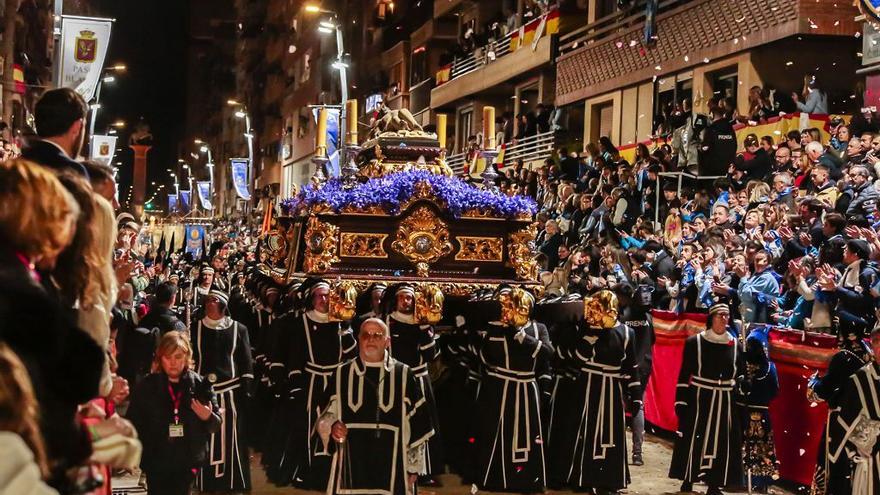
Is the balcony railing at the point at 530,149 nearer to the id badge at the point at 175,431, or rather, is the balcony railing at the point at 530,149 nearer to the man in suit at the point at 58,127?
the id badge at the point at 175,431

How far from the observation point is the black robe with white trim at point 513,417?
436 inches

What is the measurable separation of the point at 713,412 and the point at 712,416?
0.04m

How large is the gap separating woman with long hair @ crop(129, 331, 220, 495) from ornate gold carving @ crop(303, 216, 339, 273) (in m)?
4.25

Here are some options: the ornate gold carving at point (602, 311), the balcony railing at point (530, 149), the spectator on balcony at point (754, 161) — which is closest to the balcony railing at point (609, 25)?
the balcony railing at point (530, 149)

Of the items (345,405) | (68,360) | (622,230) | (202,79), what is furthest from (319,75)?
(202,79)

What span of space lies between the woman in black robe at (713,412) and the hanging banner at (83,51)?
41.7ft

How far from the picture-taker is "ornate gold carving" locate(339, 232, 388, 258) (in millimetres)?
12773

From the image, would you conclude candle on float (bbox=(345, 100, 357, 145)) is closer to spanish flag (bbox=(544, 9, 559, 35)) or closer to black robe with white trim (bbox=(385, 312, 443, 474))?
black robe with white trim (bbox=(385, 312, 443, 474))

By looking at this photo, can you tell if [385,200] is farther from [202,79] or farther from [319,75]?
[202,79]

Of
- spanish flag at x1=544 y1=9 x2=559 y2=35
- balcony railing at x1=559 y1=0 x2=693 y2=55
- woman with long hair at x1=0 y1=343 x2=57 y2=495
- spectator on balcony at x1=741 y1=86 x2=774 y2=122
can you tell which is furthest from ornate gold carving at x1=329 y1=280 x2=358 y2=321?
spanish flag at x1=544 y1=9 x2=559 y2=35

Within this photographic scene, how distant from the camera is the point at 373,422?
27.6ft

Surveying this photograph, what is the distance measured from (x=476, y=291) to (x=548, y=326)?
1018mm

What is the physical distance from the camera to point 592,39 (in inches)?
1194

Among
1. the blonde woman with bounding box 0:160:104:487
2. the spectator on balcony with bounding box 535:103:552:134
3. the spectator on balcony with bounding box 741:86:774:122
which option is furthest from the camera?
the spectator on balcony with bounding box 535:103:552:134
